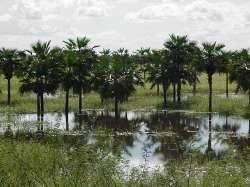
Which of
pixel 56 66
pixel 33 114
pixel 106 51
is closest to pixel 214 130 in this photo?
pixel 56 66

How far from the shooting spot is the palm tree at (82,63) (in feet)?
185

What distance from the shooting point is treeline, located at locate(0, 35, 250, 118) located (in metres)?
52.4

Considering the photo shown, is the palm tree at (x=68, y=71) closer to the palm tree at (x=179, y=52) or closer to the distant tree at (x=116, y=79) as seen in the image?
the distant tree at (x=116, y=79)

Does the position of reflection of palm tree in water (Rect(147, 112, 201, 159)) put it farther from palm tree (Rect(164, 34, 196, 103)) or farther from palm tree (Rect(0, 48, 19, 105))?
palm tree (Rect(0, 48, 19, 105))

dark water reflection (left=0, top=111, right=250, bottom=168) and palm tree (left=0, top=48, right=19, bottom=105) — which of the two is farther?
palm tree (left=0, top=48, right=19, bottom=105)

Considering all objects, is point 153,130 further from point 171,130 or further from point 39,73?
point 39,73

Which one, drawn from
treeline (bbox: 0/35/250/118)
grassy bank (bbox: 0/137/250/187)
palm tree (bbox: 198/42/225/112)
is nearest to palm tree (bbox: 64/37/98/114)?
treeline (bbox: 0/35/250/118)

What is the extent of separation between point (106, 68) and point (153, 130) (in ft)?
46.7

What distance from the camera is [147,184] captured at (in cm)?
1656

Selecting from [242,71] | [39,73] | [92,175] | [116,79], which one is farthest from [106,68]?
[92,175]

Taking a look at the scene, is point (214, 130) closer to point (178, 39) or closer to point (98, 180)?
point (178, 39)

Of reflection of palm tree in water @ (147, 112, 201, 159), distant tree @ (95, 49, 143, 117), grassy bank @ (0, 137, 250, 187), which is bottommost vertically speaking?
reflection of palm tree in water @ (147, 112, 201, 159)

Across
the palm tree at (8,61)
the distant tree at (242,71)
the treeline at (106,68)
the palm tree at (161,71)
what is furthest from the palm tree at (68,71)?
the distant tree at (242,71)

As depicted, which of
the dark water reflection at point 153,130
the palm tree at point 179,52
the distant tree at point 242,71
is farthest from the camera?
the palm tree at point 179,52
